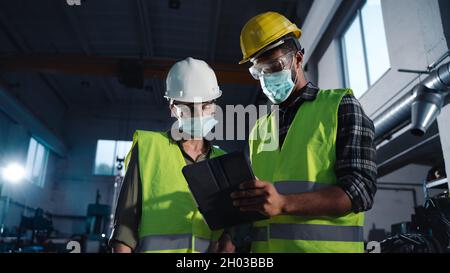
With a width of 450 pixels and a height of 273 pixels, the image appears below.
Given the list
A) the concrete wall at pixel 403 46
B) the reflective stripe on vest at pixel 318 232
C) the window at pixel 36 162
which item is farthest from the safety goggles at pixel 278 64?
the window at pixel 36 162

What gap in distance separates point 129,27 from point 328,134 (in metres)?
9.10

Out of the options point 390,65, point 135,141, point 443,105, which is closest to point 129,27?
point 390,65

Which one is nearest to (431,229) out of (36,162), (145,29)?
(145,29)

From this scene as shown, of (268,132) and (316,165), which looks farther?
(268,132)

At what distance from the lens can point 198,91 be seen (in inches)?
82.2

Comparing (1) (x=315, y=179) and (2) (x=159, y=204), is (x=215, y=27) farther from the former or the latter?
(1) (x=315, y=179)

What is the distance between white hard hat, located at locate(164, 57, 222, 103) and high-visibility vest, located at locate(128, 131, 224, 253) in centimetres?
36

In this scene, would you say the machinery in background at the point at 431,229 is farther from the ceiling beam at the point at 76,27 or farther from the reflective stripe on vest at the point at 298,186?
the ceiling beam at the point at 76,27

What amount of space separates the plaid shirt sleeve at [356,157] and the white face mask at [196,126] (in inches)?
30.7

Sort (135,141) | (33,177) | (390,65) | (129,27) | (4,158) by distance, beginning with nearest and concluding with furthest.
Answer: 1. (135,141)
2. (390,65)
3. (129,27)
4. (4,158)
5. (33,177)

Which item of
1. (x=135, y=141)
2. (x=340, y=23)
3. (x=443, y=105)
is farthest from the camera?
(x=340, y=23)

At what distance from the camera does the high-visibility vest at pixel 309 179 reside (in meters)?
1.45
